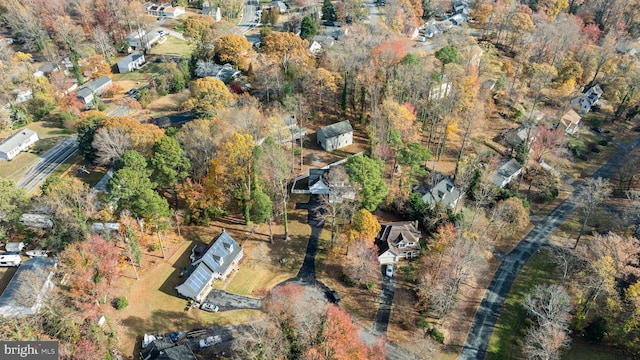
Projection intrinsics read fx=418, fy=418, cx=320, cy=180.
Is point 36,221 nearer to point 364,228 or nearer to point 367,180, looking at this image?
point 364,228

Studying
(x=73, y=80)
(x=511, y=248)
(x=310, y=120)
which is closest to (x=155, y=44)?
(x=73, y=80)

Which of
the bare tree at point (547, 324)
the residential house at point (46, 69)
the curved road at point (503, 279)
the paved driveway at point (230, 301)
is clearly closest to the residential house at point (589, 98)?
the curved road at point (503, 279)

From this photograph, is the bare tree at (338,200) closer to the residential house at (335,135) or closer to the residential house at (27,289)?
the residential house at (335,135)

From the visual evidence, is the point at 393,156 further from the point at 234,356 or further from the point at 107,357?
the point at 107,357

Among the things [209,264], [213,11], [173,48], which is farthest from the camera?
[213,11]

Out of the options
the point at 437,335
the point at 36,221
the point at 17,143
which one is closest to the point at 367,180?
the point at 437,335

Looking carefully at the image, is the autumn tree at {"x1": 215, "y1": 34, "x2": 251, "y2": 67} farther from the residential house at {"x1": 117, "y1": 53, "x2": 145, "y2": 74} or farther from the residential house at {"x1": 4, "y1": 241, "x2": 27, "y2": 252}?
the residential house at {"x1": 4, "y1": 241, "x2": 27, "y2": 252}

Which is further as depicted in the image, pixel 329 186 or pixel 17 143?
pixel 17 143
